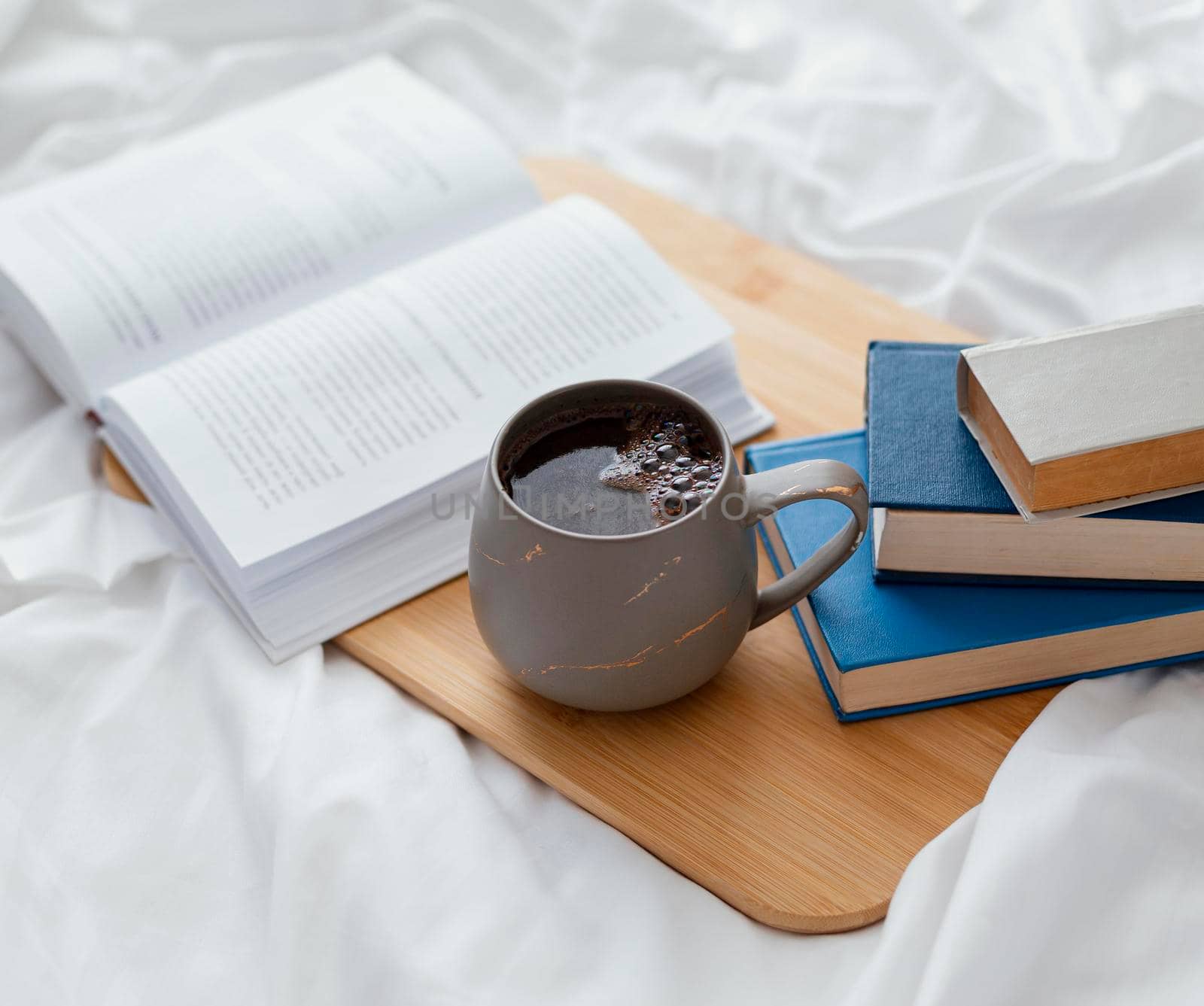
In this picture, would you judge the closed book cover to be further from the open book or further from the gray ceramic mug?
the open book

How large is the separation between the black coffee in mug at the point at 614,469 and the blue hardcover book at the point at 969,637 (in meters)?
0.12

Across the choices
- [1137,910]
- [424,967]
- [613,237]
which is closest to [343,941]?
[424,967]

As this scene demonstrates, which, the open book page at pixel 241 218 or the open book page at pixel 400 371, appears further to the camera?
the open book page at pixel 241 218

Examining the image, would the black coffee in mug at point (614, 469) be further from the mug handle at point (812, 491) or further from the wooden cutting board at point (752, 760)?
the wooden cutting board at point (752, 760)

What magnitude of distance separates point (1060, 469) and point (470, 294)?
426mm

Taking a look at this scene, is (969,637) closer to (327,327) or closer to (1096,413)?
(1096,413)

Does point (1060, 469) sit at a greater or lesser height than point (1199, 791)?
greater

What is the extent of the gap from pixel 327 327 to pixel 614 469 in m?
0.31

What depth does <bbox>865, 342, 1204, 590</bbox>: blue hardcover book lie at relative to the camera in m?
0.61

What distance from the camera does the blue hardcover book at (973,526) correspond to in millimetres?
610

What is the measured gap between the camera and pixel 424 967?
0.57 meters

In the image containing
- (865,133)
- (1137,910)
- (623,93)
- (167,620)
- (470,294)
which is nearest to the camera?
(1137,910)

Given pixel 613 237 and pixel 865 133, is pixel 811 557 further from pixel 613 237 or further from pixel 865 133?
pixel 865 133

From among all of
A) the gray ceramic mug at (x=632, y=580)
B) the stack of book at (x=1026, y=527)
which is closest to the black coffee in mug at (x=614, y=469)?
the gray ceramic mug at (x=632, y=580)
